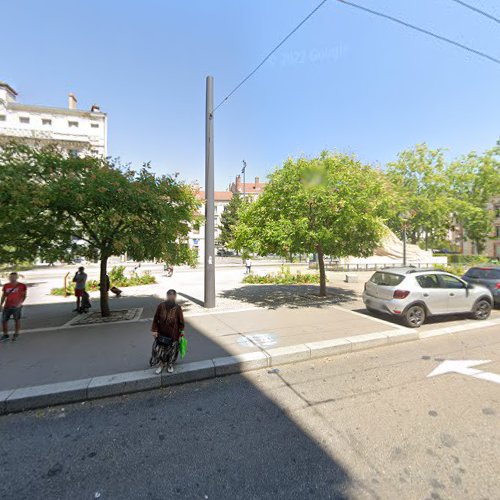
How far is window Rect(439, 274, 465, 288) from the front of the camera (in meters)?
7.65

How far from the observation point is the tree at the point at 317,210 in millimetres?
8641

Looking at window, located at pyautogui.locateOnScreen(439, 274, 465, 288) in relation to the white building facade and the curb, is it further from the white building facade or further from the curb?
the white building facade

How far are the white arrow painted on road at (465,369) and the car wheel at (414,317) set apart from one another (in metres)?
1.96

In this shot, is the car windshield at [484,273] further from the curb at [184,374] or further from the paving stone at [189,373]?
the paving stone at [189,373]

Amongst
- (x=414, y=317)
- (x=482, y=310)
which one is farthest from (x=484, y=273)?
(x=414, y=317)

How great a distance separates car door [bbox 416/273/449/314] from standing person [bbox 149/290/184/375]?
6.37 metres

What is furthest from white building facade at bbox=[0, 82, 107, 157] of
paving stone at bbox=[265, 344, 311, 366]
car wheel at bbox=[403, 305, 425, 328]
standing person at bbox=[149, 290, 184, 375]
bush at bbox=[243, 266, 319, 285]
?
car wheel at bbox=[403, 305, 425, 328]

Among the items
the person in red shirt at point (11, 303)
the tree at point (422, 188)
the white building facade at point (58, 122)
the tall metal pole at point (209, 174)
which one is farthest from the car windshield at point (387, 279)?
the white building facade at point (58, 122)

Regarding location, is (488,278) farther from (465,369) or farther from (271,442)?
(271,442)

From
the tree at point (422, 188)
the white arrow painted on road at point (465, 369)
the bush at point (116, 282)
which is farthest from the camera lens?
the tree at point (422, 188)

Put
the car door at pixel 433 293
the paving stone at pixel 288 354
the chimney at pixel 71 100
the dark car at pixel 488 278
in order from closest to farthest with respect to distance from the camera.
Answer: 1. the paving stone at pixel 288 354
2. the car door at pixel 433 293
3. the dark car at pixel 488 278
4. the chimney at pixel 71 100

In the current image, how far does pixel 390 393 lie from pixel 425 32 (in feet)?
22.3

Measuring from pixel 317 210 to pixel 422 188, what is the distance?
25.5m

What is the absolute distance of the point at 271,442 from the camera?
301 centimetres
